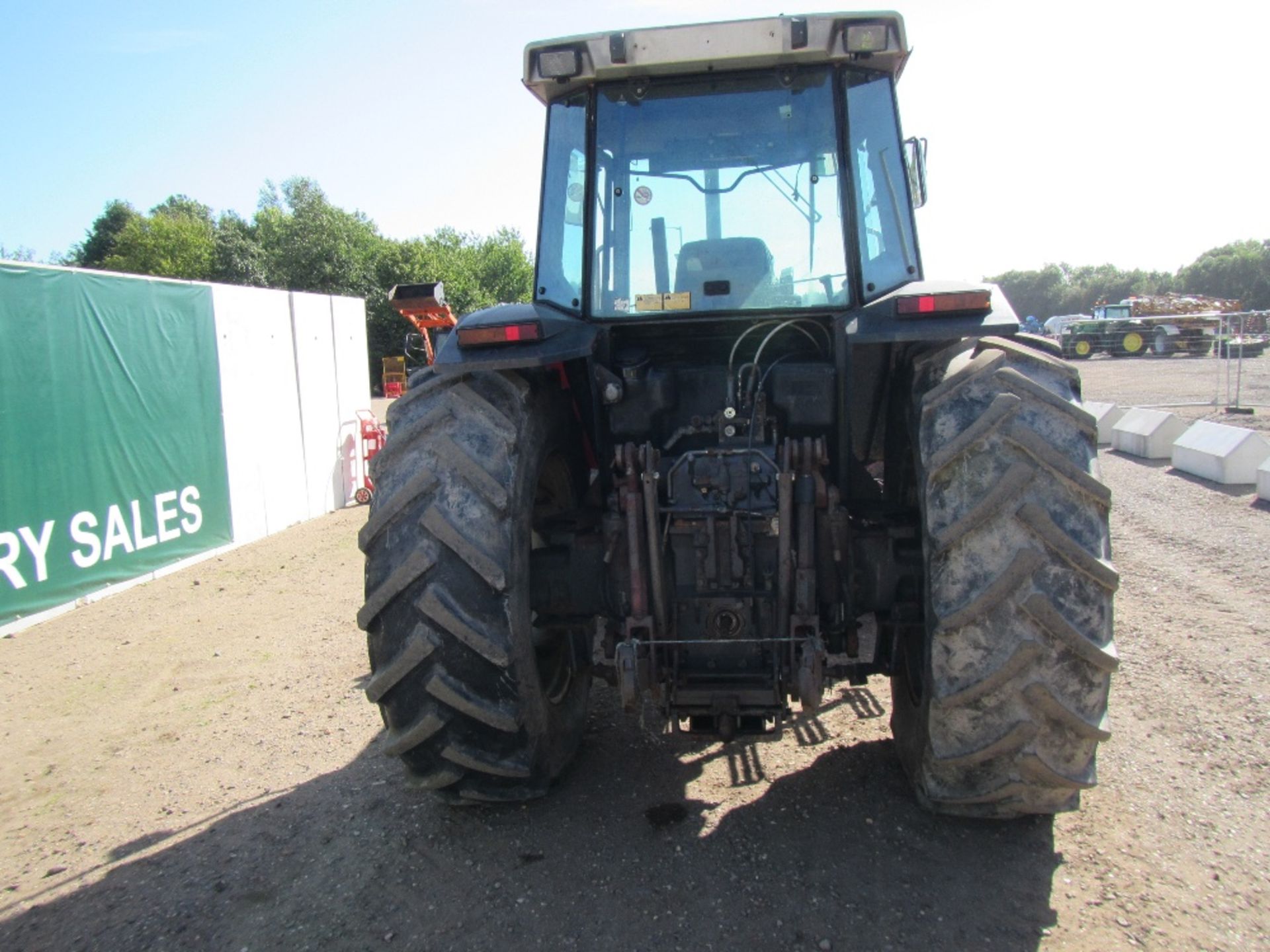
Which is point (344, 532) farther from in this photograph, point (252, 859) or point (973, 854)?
point (973, 854)

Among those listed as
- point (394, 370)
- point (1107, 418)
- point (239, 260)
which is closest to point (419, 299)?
point (1107, 418)

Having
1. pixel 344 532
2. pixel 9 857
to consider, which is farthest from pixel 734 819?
pixel 344 532

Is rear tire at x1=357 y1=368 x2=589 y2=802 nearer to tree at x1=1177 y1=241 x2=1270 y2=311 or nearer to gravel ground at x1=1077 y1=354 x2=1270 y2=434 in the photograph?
gravel ground at x1=1077 y1=354 x2=1270 y2=434

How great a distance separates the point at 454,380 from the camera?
314 cm

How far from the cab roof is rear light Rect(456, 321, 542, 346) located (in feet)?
3.58

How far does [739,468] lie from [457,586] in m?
1.03

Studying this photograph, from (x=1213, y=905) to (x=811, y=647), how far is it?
1.39 m

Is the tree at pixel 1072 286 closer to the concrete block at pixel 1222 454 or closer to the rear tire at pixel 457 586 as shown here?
the concrete block at pixel 1222 454

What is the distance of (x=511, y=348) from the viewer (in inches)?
121

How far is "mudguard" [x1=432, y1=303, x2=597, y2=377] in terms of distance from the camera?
300 centimetres

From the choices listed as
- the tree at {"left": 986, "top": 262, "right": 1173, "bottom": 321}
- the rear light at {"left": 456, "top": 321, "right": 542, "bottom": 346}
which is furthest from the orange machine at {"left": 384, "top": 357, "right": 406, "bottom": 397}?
the tree at {"left": 986, "top": 262, "right": 1173, "bottom": 321}

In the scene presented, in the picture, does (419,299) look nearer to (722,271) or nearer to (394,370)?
(722,271)

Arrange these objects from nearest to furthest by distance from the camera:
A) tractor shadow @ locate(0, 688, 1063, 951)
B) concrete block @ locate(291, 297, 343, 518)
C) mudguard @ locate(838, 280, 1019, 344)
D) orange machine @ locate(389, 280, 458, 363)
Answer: tractor shadow @ locate(0, 688, 1063, 951) < mudguard @ locate(838, 280, 1019, 344) < orange machine @ locate(389, 280, 458, 363) < concrete block @ locate(291, 297, 343, 518)

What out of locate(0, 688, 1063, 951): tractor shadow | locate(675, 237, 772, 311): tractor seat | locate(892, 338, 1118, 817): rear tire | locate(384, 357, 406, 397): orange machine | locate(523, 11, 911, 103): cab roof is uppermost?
locate(523, 11, 911, 103): cab roof
